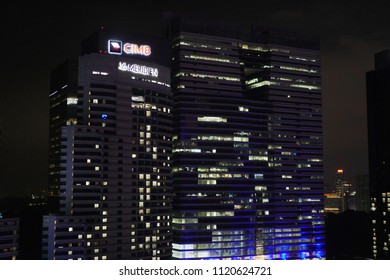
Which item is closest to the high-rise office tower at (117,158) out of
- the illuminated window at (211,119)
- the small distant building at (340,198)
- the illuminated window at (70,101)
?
the illuminated window at (211,119)

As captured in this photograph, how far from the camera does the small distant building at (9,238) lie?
2367 inches

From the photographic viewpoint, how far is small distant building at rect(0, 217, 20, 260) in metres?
60.1

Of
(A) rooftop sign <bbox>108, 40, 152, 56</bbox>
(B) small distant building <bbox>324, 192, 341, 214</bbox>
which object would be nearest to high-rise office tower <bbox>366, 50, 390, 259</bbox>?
(A) rooftop sign <bbox>108, 40, 152, 56</bbox>

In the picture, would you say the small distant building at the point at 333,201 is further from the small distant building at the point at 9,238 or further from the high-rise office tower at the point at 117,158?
the small distant building at the point at 9,238

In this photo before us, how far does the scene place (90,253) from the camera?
68.9 metres

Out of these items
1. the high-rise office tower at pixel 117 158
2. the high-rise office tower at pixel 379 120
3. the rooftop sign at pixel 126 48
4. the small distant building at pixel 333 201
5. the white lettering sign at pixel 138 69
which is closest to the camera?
the high-rise office tower at pixel 117 158

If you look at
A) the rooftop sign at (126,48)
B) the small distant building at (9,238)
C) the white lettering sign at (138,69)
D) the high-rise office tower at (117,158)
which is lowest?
the small distant building at (9,238)

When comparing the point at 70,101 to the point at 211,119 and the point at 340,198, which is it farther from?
the point at 340,198

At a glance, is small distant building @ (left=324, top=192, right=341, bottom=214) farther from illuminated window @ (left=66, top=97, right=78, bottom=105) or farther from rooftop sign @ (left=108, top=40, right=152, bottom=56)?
rooftop sign @ (left=108, top=40, right=152, bottom=56)

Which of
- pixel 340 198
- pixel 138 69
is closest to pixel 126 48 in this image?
pixel 138 69

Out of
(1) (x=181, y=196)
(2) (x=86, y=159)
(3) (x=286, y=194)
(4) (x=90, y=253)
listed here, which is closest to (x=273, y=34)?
(3) (x=286, y=194)

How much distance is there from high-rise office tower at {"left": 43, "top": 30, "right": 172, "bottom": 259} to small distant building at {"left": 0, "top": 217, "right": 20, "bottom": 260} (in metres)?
5.56

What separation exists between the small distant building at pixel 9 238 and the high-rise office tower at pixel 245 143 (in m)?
33.0
